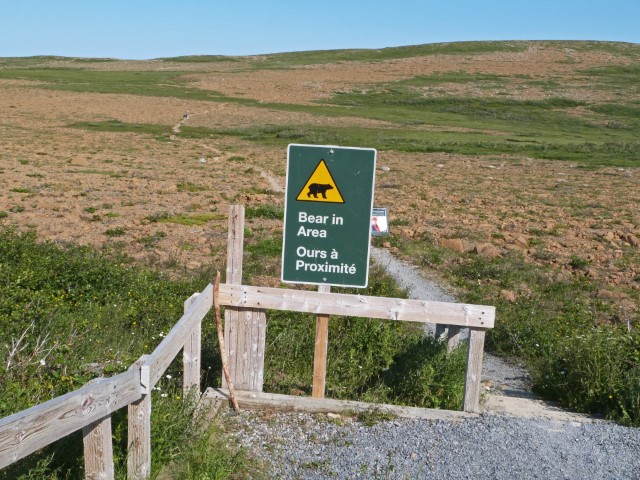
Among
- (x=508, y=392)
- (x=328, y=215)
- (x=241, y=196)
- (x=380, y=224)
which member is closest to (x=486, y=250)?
(x=380, y=224)

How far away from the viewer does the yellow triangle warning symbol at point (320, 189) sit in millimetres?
6453

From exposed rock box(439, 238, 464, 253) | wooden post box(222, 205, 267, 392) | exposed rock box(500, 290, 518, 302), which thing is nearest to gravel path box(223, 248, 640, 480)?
wooden post box(222, 205, 267, 392)

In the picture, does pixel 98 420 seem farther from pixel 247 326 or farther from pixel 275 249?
pixel 275 249

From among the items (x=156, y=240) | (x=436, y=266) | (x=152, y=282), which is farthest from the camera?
(x=156, y=240)

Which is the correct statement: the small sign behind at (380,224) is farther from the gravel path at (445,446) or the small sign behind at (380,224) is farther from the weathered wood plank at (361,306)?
the gravel path at (445,446)

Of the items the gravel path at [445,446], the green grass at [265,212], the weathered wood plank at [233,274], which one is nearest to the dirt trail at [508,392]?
the gravel path at [445,446]

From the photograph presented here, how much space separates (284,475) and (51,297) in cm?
486

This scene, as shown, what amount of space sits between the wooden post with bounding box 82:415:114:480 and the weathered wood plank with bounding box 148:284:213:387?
528 mm

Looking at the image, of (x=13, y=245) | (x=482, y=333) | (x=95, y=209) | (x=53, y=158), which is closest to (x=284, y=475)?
(x=482, y=333)

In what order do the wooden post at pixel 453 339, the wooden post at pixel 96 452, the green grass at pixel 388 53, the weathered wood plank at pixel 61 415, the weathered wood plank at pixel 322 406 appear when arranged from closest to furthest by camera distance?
the weathered wood plank at pixel 61 415, the wooden post at pixel 96 452, the weathered wood plank at pixel 322 406, the wooden post at pixel 453 339, the green grass at pixel 388 53

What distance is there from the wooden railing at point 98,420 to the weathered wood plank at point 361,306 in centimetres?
131

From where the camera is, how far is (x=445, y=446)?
18.7ft

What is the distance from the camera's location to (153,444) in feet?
15.9

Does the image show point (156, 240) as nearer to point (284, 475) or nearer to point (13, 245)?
point (13, 245)
